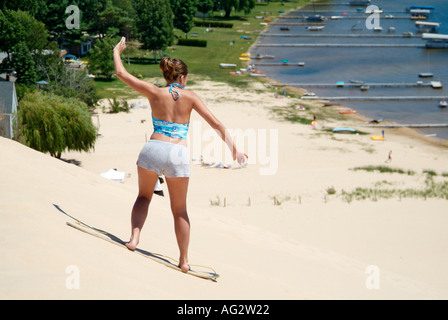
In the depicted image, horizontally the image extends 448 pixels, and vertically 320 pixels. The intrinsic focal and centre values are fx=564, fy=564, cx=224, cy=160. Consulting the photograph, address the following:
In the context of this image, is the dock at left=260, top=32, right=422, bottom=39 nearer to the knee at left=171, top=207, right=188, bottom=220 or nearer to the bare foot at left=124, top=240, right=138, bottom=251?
the bare foot at left=124, top=240, right=138, bottom=251

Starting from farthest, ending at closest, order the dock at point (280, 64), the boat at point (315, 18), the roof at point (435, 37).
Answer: the boat at point (315, 18)
the roof at point (435, 37)
the dock at point (280, 64)

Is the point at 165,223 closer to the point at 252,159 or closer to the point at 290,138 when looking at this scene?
the point at 252,159

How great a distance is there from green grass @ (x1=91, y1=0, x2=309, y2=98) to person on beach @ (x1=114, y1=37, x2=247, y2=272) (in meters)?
40.5

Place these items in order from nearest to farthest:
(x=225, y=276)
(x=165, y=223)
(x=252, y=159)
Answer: (x=225, y=276) → (x=165, y=223) → (x=252, y=159)

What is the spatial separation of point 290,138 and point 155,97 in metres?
30.3

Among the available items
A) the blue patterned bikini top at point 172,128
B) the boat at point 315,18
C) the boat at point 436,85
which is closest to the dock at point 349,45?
the boat at point 315,18

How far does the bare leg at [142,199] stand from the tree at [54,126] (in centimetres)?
2046

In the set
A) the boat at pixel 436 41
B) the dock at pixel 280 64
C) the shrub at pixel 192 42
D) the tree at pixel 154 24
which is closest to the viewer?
the tree at pixel 154 24

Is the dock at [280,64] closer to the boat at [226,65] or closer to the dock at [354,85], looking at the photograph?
the boat at [226,65]

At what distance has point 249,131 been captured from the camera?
3738cm

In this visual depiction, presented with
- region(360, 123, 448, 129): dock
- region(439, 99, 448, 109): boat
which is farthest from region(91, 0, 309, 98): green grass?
region(439, 99, 448, 109): boat

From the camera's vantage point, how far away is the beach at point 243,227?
5.72 meters

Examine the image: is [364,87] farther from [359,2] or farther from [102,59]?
[359,2]
